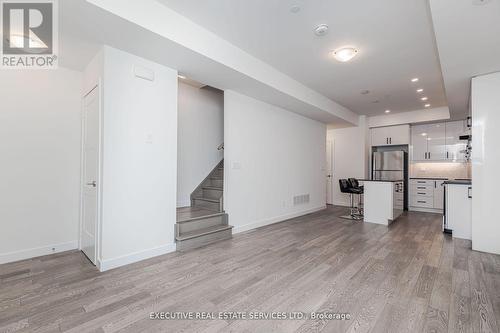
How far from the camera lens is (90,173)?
3.10 meters

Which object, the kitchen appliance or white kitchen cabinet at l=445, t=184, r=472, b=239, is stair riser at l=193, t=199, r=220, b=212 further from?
the kitchen appliance

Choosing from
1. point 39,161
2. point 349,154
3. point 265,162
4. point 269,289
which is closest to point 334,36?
point 265,162

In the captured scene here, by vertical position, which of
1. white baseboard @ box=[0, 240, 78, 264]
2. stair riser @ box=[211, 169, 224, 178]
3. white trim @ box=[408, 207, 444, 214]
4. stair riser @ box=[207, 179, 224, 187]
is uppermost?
stair riser @ box=[211, 169, 224, 178]

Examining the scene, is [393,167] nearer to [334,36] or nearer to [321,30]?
[334,36]

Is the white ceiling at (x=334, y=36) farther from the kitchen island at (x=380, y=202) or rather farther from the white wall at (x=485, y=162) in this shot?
the kitchen island at (x=380, y=202)

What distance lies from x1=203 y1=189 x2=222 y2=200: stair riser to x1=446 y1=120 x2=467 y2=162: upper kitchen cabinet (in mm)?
6678

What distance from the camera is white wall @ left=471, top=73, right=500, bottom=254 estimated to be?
3.41 metres

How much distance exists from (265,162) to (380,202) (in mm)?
2818

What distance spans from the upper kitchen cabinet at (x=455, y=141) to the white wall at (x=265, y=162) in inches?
150

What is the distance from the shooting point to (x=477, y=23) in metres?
2.34

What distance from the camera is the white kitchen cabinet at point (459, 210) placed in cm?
411

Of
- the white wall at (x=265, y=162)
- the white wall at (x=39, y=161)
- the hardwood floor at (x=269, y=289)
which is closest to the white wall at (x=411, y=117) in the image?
the white wall at (x=265, y=162)

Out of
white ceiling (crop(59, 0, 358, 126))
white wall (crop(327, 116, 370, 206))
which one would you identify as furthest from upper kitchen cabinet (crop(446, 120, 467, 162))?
white ceiling (crop(59, 0, 358, 126))

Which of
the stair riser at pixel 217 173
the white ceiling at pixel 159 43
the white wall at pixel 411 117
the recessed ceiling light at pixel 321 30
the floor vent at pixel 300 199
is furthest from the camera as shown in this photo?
the white wall at pixel 411 117
